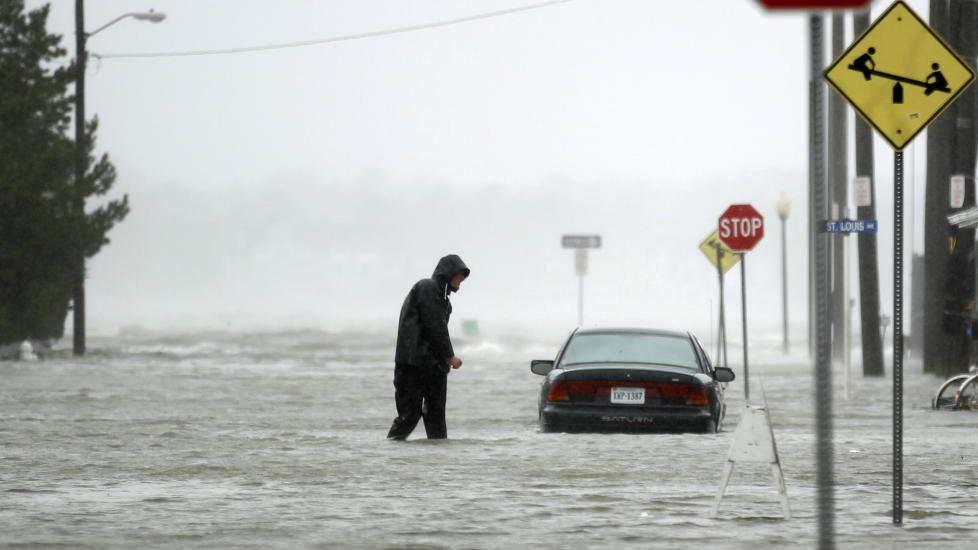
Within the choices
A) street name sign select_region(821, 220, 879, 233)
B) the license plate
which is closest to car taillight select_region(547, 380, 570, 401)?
the license plate

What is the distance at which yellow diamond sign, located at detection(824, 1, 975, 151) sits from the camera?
8.97 metres

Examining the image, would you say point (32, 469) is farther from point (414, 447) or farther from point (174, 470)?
point (414, 447)

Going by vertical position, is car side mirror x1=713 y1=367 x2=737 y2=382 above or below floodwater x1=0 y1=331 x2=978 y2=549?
above

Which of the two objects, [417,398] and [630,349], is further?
[630,349]

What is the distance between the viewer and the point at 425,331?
15.2 metres

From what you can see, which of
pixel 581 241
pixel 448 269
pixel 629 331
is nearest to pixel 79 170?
pixel 581 241

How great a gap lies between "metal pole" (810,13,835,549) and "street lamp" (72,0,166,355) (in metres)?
32.2

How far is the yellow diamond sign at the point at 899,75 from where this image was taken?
8.97 meters

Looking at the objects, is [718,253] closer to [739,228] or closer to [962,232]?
[739,228]

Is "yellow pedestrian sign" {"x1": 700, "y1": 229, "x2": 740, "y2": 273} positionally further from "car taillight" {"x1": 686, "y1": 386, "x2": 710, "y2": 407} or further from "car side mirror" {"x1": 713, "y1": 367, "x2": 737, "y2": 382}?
"car taillight" {"x1": 686, "y1": 386, "x2": 710, "y2": 407}

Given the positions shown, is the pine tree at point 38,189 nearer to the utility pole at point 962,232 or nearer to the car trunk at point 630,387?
the utility pole at point 962,232

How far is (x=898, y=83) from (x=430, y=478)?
182 inches

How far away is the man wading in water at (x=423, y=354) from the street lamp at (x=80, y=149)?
2303cm

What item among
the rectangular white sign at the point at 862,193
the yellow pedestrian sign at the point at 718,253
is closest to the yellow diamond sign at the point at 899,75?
the rectangular white sign at the point at 862,193
